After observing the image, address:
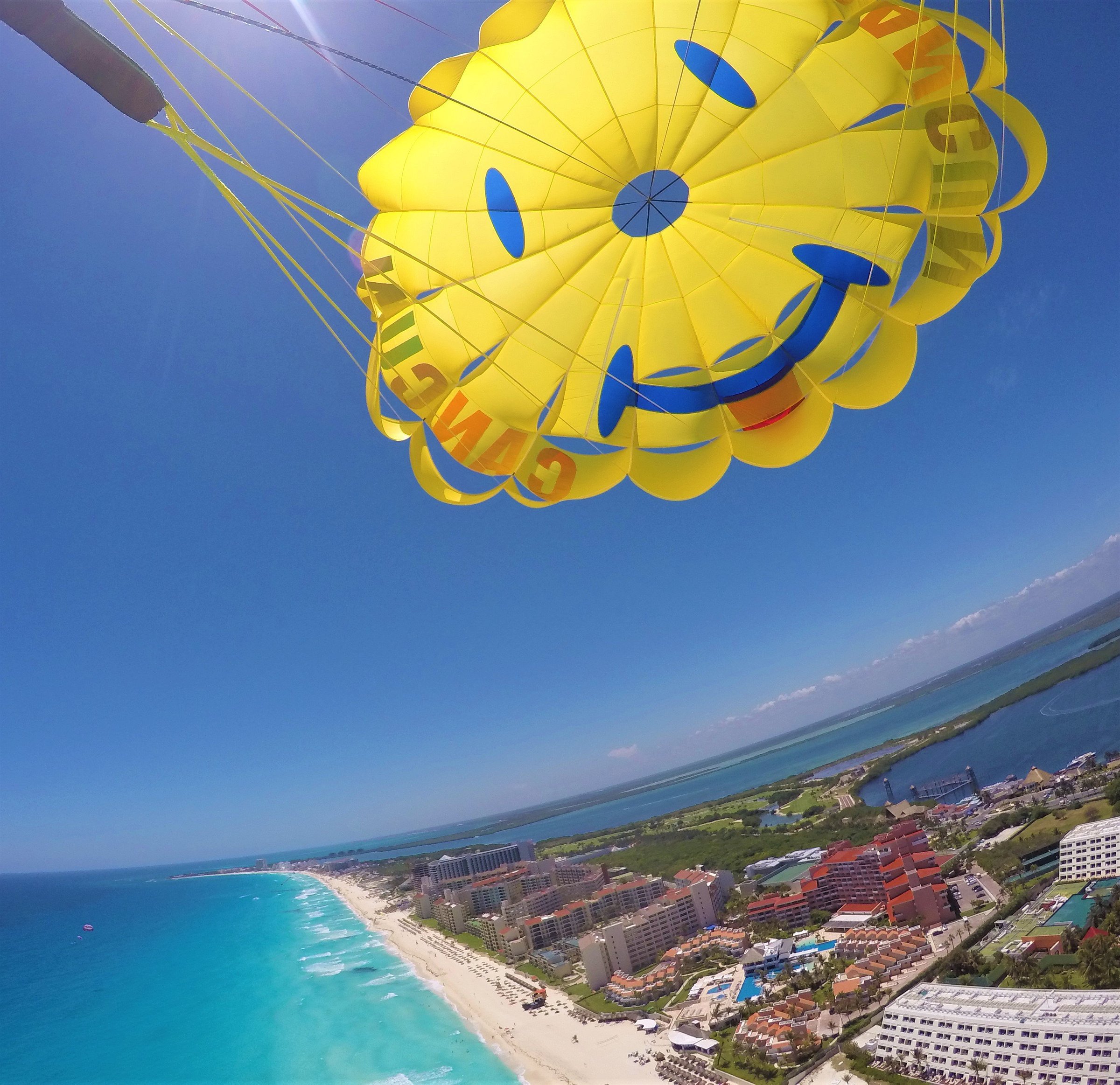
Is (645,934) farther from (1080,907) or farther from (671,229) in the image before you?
(671,229)

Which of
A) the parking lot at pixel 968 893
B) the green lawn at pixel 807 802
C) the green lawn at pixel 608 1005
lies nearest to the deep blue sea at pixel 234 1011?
the green lawn at pixel 608 1005

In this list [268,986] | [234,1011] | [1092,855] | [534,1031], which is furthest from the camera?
[268,986]

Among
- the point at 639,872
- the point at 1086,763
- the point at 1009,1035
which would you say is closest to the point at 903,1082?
the point at 1009,1035

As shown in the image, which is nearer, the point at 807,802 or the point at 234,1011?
the point at 234,1011

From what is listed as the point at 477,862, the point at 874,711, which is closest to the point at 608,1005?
the point at 477,862

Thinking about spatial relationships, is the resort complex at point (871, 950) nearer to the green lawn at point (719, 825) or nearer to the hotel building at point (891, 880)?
the hotel building at point (891, 880)

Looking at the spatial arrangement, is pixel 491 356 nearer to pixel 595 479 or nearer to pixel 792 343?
pixel 595 479
